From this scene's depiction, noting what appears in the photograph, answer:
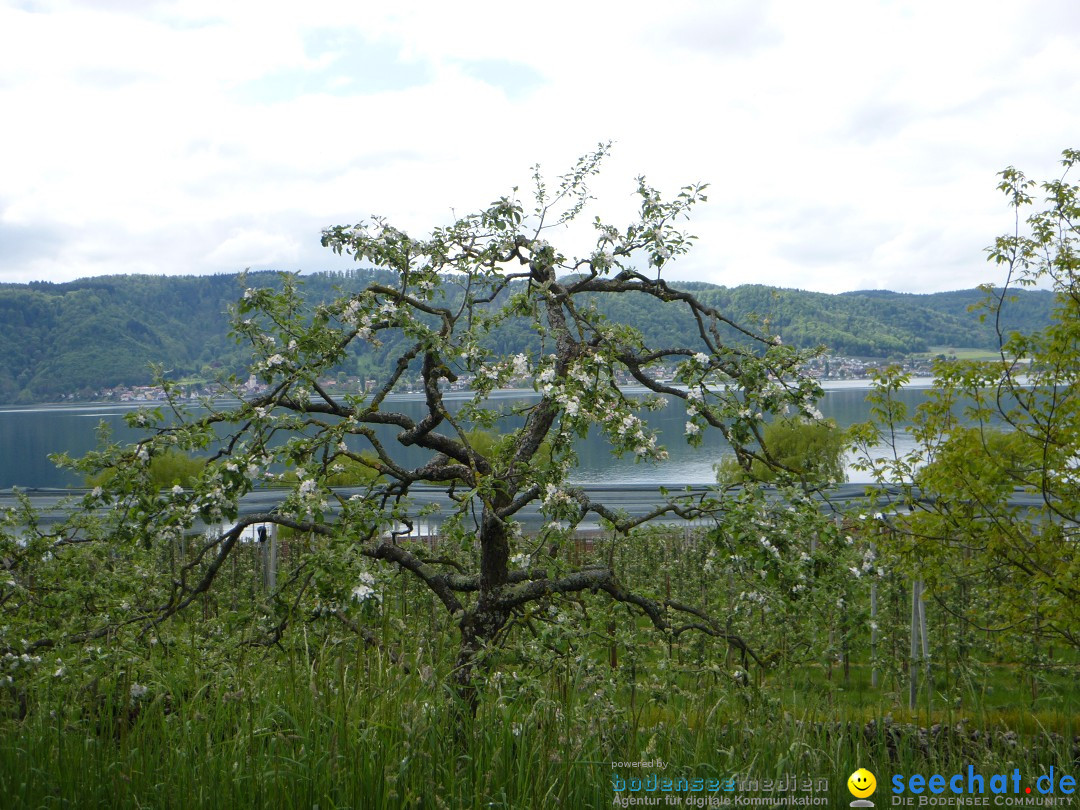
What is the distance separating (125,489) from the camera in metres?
4.12

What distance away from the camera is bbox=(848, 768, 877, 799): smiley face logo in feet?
9.96

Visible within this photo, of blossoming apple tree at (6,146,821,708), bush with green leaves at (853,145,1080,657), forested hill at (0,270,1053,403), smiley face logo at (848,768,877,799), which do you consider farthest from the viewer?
forested hill at (0,270,1053,403)

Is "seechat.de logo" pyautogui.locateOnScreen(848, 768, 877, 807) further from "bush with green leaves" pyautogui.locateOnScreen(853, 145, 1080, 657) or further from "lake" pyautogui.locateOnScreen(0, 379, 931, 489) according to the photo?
"lake" pyautogui.locateOnScreen(0, 379, 931, 489)

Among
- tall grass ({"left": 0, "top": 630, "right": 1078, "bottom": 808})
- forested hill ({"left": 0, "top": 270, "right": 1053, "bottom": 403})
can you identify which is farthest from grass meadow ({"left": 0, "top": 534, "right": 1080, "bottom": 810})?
forested hill ({"left": 0, "top": 270, "right": 1053, "bottom": 403})

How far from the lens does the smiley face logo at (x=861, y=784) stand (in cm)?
304

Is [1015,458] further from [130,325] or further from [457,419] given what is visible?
[130,325]

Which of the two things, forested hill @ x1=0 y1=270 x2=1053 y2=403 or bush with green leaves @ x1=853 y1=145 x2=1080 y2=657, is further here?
forested hill @ x1=0 y1=270 x2=1053 y2=403

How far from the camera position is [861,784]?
305 centimetres


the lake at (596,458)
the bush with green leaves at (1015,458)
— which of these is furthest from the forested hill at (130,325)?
the bush with green leaves at (1015,458)

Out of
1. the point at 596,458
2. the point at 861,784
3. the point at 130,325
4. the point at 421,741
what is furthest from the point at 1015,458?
the point at 130,325

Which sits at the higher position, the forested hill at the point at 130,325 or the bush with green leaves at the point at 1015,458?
the forested hill at the point at 130,325

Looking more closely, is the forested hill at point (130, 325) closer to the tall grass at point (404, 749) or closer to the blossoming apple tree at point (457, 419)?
the blossoming apple tree at point (457, 419)

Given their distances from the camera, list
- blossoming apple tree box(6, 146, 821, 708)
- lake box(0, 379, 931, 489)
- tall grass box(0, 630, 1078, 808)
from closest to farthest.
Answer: tall grass box(0, 630, 1078, 808)
blossoming apple tree box(6, 146, 821, 708)
lake box(0, 379, 931, 489)

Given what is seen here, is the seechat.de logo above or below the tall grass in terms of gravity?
below
